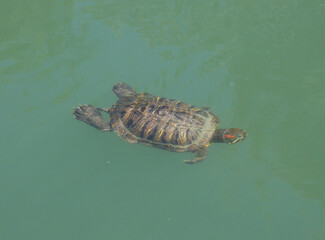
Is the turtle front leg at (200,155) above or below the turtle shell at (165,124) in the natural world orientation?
below

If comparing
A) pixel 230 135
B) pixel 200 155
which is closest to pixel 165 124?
pixel 200 155

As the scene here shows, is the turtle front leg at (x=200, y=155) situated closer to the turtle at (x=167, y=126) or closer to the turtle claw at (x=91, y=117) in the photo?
the turtle at (x=167, y=126)

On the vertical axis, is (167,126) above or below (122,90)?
below

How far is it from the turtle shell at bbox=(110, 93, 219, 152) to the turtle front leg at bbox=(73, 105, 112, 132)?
0.71 feet

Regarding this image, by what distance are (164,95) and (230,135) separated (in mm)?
1841

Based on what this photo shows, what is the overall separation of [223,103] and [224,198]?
2.08 m

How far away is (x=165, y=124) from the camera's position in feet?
18.5

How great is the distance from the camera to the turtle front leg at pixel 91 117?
616 cm

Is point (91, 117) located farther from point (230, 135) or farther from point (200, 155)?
point (230, 135)

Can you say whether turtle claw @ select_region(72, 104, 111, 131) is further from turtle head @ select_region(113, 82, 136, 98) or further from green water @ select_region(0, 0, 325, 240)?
turtle head @ select_region(113, 82, 136, 98)

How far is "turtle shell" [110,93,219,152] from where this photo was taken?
18.5 feet

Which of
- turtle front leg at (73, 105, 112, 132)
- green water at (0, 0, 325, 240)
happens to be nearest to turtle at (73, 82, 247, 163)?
turtle front leg at (73, 105, 112, 132)

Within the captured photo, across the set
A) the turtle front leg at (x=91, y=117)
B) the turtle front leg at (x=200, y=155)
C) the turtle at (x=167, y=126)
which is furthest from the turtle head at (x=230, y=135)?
the turtle front leg at (x=91, y=117)

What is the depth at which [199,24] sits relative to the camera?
27.3 feet
